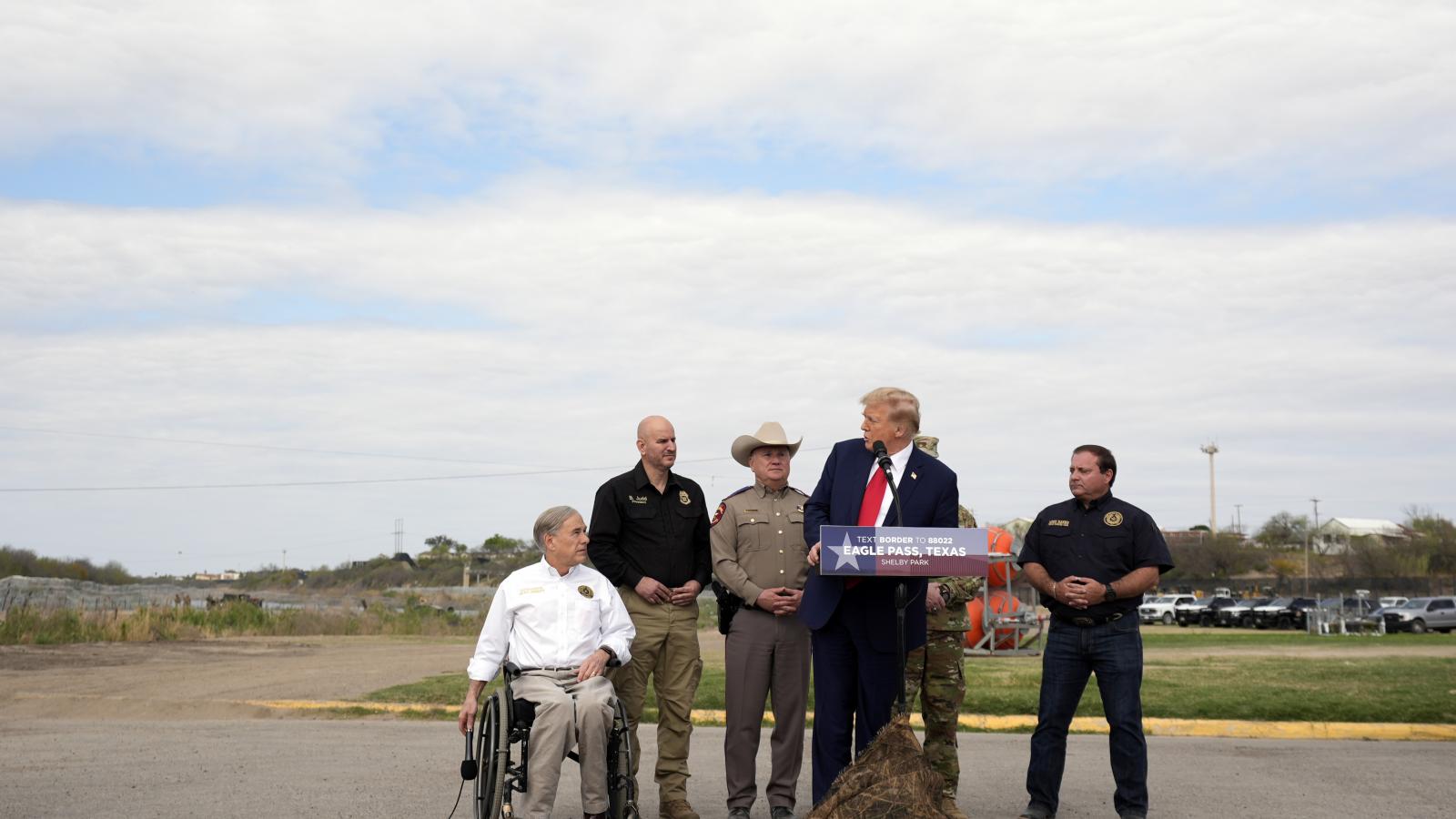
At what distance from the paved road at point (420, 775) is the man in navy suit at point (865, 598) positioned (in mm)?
1524

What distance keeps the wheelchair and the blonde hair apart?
1970 millimetres

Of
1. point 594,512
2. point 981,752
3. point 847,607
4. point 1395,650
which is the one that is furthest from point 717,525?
point 1395,650

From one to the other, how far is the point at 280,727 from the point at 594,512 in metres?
5.86

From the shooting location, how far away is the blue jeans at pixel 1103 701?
289 inches

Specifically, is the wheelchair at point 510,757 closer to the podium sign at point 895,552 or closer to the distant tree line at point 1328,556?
the podium sign at point 895,552

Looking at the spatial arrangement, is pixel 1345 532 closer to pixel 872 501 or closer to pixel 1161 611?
pixel 1161 611

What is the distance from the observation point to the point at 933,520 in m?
6.74

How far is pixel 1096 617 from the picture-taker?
7.55 meters

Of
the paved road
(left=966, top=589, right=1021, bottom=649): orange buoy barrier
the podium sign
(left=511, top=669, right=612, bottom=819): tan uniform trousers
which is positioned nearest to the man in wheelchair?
(left=511, top=669, right=612, bottom=819): tan uniform trousers

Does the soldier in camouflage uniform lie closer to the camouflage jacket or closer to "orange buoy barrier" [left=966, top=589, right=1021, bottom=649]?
the camouflage jacket

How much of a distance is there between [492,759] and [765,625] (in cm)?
186

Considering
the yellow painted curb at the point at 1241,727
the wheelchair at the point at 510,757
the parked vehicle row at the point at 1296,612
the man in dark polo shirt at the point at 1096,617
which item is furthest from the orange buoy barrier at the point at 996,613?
the parked vehicle row at the point at 1296,612

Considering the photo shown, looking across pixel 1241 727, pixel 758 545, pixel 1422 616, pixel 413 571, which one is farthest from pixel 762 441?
pixel 413 571

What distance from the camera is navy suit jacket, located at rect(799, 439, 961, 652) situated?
6.54 metres
